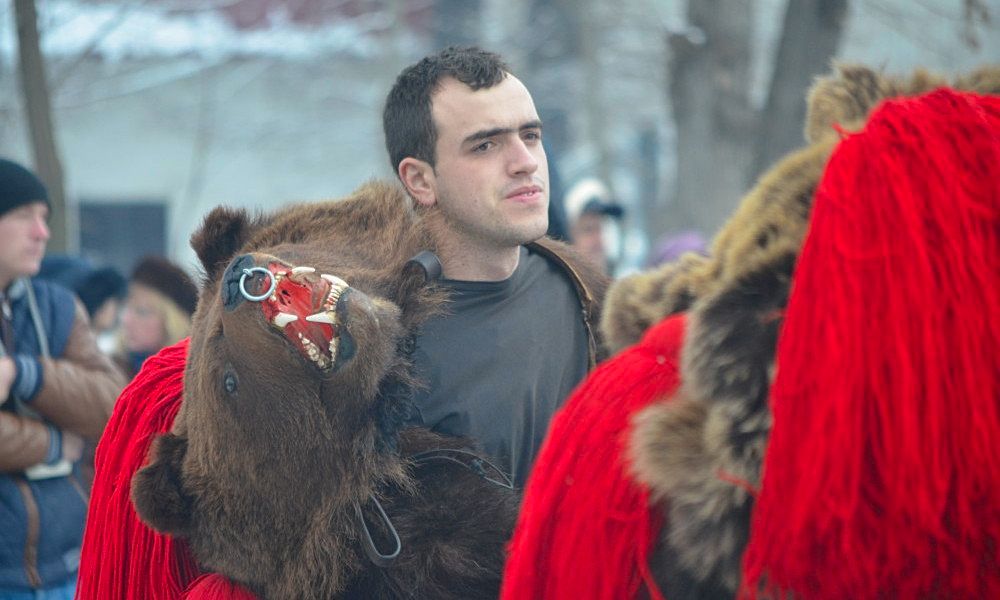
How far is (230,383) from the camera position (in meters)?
2.05

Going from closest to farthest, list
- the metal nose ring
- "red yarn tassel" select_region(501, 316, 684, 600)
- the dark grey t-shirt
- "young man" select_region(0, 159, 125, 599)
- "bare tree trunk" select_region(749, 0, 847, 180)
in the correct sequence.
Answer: "red yarn tassel" select_region(501, 316, 684, 600)
the metal nose ring
the dark grey t-shirt
"young man" select_region(0, 159, 125, 599)
"bare tree trunk" select_region(749, 0, 847, 180)

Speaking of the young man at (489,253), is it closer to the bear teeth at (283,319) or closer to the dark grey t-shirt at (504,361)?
the dark grey t-shirt at (504,361)

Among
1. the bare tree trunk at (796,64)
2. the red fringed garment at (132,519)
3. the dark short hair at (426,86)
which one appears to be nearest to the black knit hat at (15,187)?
the red fringed garment at (132,519)

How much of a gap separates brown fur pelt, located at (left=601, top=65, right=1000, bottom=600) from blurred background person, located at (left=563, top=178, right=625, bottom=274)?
450cm

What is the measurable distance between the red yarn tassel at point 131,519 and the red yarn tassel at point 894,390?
61.1 inches

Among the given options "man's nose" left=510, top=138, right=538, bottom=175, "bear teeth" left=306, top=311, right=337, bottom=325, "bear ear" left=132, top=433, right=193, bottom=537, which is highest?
"man's nose" left=510, top=138, right=538, bottom=175

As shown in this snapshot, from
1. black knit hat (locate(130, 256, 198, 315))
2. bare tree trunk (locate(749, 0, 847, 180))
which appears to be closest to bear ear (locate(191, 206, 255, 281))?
black knit hat (locate(130, 256, 198, 315))

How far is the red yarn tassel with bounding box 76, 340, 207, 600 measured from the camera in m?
2.37

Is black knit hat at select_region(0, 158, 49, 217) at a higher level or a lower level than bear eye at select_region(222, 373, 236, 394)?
higher

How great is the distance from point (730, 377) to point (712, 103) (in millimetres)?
7153

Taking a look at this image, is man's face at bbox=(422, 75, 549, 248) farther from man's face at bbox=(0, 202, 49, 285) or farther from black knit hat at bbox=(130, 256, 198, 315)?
black knit hat at bbox=(130, 256, 198, 315)

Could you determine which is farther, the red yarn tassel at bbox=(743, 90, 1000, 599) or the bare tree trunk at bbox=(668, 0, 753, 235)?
the bare tree trunk at bbox=(668, 0, 753, 235)

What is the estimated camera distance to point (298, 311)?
195 cm

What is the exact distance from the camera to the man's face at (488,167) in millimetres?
2525
